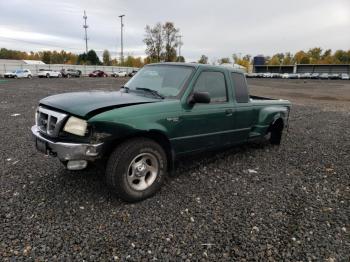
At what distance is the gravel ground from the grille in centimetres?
85

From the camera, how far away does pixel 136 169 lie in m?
3.46

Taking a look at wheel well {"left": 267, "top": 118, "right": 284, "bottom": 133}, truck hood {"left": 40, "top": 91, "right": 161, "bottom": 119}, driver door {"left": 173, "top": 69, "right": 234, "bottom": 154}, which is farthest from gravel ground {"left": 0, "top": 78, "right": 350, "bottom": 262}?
truck hood {"left": 40, "top": 91, "right": 161, "bottom": 119}

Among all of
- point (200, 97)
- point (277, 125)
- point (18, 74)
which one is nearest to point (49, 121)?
point (200, 97)

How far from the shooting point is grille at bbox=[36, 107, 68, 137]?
3223 mm

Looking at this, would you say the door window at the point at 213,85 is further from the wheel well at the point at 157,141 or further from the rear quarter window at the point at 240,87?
the wheel well at the point at 157,141

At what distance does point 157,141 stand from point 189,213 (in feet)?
3.38

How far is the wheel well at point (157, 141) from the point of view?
3.33m

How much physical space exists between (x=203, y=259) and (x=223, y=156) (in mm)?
3013

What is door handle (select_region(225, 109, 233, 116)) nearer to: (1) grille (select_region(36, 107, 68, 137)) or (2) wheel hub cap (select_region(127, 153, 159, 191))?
(2) wheel hub cap (select_region(127, 153, 159, 191))

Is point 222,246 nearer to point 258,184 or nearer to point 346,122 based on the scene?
point 258,184

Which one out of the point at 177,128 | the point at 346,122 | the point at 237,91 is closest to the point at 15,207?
the point at 177,128

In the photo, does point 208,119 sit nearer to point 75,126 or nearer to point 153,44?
point 75,126

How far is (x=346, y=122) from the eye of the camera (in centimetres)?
982

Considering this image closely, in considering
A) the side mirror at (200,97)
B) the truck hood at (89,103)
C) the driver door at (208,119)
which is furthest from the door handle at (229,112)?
the truck hood at (89,103)
